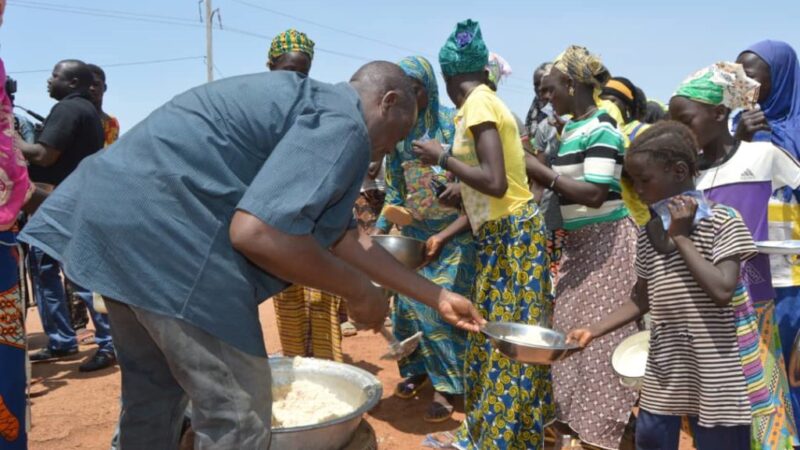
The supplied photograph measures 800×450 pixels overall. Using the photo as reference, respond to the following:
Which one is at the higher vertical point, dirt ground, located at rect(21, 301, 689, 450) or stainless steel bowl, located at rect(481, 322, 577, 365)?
stainless steel bowl, located at rect(481, 322, 577, 365)

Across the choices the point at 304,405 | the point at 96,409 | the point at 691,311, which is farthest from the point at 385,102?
the point at 96,409

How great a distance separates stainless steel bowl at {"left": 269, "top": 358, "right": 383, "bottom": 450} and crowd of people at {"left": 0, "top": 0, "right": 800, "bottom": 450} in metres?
0.25

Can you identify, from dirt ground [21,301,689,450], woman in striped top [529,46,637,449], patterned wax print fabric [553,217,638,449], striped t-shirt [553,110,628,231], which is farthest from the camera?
dirt ground [21,301,689,450]

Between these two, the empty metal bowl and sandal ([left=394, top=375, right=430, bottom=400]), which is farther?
sandal ([left=394, top=375, right=430, bottom=400])

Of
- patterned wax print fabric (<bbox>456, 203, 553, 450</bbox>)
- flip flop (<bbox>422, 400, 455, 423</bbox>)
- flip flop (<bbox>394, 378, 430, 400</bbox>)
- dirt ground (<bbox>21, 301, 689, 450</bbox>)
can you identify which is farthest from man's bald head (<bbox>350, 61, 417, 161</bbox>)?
flip flop (<bbox>394, 378, 430, 400</bbox>)

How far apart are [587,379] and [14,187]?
9.22ft

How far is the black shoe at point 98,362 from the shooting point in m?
5.00

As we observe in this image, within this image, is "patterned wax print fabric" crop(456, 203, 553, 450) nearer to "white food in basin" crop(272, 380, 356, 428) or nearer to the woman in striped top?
the woman in striped top

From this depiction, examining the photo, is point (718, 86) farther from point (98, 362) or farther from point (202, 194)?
point (98, 362)

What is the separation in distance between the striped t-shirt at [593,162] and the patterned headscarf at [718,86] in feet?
1.52

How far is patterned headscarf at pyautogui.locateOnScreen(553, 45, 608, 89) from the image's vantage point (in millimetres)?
3348

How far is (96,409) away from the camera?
4254mm

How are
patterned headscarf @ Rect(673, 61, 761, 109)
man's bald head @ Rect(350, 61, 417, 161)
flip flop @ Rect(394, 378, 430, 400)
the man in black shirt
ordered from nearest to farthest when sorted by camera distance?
man's bald head @ Rect(350, 61, 417, 161) → patterned headscarf @ Rect(673, 61, 761, 109) → flip flop @ Rect(394, 378, 430, 400) → the man in black shirt

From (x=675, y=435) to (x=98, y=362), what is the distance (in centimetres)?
413
